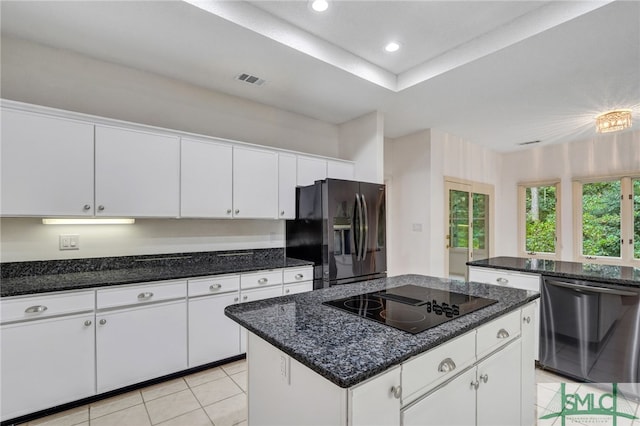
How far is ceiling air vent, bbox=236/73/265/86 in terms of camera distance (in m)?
2.91

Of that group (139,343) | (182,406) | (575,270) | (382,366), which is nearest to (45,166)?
(139,343)

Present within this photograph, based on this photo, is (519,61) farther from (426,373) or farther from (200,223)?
(200,223)

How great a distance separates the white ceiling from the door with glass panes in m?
1.72

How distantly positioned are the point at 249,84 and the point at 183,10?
3.53ft

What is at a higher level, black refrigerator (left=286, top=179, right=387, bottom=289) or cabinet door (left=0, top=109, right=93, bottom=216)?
cabinet door (left=0, top=109, right=93, bottom=216)

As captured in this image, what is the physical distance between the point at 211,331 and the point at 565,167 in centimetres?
611

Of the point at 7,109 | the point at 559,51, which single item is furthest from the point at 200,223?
the point at 559,51

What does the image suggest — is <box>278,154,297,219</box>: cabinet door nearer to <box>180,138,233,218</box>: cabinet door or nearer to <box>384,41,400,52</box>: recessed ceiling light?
<box>180,138,233,218</box>: cabinet door

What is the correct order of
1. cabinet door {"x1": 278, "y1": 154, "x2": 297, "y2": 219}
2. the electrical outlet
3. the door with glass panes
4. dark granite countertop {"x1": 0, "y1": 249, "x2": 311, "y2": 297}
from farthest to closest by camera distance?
the door with glass panes
cabinet door {"x1": 278, "y1": 154, "x2": 297, "y2": 219}
the electrical outlet
dark granite countertop {"x1": 0, "y1": 249, "x2": 311, "y2": 297}

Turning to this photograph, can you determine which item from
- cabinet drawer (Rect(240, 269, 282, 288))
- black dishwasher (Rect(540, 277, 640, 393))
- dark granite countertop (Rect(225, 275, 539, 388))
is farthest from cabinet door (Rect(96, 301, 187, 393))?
black dishwasher (Rect(540, 277, 640, 393))

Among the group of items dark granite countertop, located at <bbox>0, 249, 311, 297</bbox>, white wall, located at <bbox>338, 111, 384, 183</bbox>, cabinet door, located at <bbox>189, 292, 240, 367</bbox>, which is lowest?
cabinet door, located at <bbox>189, 292, 240, 367</bbox>

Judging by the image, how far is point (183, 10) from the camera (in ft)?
6.65

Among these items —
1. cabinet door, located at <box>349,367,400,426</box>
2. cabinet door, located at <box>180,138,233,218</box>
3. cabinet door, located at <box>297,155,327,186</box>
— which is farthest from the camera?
cabinet door, located at <box>297,155,327,186</box>

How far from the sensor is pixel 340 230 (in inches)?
125
